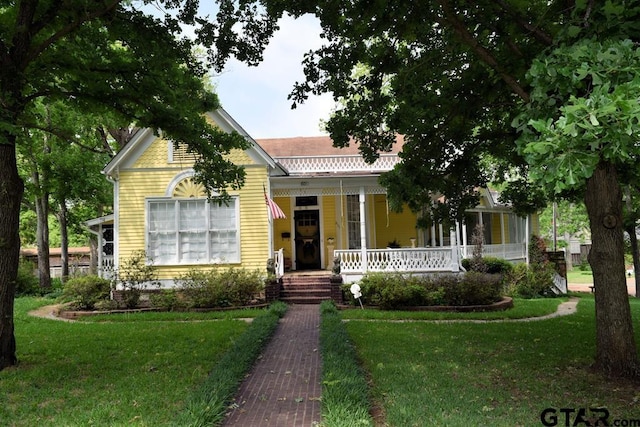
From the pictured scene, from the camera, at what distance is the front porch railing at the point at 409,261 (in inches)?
590

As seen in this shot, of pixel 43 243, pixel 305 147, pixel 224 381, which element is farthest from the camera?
pixel 305 147

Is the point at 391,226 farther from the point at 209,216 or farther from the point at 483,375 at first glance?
the point at 483,375

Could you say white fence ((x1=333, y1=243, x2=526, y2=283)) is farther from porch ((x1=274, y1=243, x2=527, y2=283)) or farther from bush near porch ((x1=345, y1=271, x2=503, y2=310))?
bush near porch ((x1=345, y1=271, x2=503, y2=310))

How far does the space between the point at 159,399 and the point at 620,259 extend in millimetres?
6246

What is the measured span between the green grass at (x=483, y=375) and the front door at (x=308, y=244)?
26.6ft

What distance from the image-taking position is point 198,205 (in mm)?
15367

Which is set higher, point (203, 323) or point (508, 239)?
point (508, 239)

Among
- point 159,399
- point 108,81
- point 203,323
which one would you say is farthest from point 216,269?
point 159,399

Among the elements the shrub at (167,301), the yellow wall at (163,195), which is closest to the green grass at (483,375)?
the yellow wall at (163,195)

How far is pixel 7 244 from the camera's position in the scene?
23.1 feet

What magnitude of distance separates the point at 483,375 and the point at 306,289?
8.88 m

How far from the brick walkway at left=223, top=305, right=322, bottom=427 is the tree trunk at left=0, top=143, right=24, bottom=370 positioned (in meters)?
3.95

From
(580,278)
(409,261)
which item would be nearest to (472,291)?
(409,261)

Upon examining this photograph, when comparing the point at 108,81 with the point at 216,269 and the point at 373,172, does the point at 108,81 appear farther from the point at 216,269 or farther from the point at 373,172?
the point at 373,172
